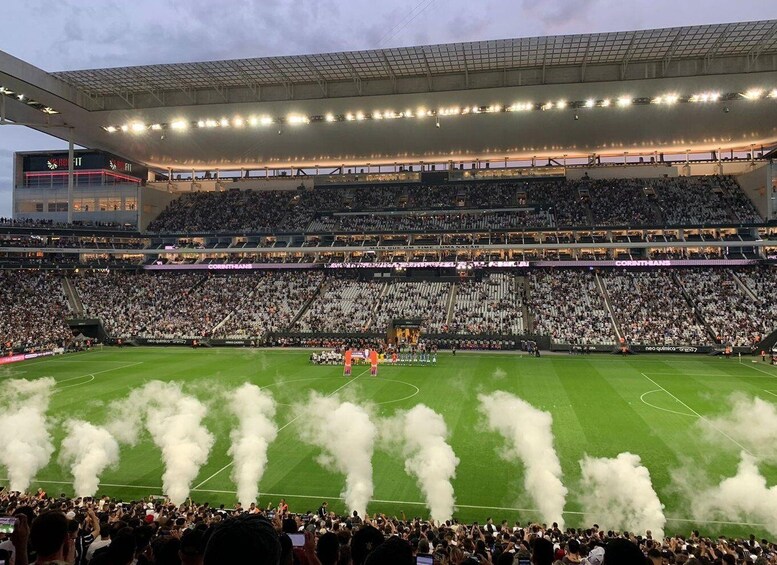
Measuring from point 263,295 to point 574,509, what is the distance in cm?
5146

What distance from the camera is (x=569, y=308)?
178ft

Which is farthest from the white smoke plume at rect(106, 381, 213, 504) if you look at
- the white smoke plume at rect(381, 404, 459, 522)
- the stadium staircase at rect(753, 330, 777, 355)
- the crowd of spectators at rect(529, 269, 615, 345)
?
the stadium staircase at rect(753, 330, 777, 355)

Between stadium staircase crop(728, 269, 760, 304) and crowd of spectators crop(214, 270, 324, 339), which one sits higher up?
stadium staircase crop(728, 269, 760, 304)

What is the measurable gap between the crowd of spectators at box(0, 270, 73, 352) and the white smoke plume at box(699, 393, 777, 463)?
50.9m

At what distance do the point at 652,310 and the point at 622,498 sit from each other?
1602 inches

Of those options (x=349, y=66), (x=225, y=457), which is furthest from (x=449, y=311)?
(x=225, y=457)

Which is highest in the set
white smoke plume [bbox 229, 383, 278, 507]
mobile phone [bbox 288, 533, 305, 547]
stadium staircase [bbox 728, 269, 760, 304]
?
stadium staircase [bbox 728, 269, 760, 304]

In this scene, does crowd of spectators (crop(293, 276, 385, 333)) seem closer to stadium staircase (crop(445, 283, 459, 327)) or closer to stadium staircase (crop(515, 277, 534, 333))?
stadium staircase (crop(445, 283, 459, 327))

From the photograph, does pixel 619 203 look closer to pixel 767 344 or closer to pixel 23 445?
pixel 767 344

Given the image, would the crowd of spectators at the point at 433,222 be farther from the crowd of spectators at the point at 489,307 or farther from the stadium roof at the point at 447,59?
the stadium roof at the point at 447,59

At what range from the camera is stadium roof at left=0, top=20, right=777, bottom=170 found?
135 ft

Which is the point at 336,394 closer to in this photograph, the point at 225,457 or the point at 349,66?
the point at 225,457

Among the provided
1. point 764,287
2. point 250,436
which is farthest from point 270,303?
point 764,287

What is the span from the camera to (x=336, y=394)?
3033cm
